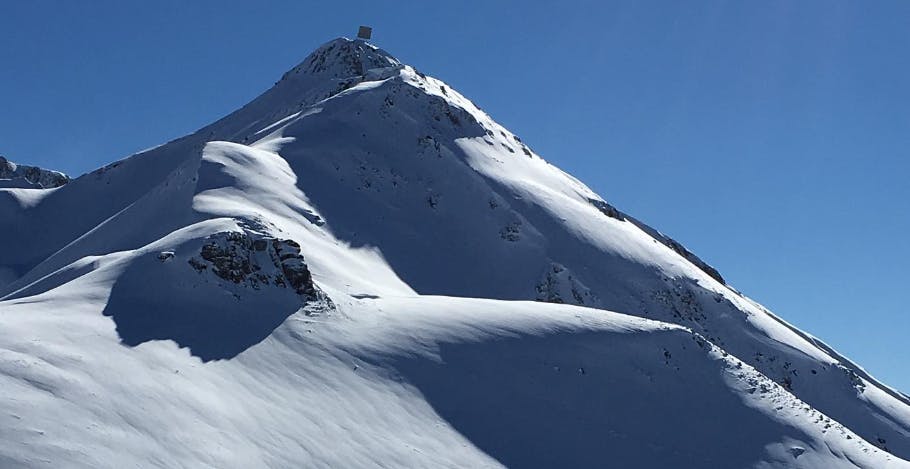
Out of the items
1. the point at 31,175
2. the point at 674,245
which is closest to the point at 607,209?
the point at 674,245

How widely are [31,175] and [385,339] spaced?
91823mm

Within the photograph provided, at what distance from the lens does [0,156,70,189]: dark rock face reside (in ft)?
336

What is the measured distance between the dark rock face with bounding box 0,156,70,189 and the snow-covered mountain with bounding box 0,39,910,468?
1552 inches

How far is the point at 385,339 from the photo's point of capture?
28344 millimetres

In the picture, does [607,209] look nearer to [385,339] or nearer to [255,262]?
[385,339]

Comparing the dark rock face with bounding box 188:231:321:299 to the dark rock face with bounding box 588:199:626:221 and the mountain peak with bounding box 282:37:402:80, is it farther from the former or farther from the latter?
the mountain peak with bounding box 282:37:402:80

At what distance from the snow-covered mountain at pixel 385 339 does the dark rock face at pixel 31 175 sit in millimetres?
39415

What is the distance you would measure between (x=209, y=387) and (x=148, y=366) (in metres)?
1.58

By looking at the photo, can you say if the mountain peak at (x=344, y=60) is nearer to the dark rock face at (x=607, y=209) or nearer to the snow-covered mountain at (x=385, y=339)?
the snow-covered mountain at (x=385, y=339)

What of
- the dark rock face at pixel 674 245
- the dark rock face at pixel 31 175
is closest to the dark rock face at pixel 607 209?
the dark rock face at pixel 674 245

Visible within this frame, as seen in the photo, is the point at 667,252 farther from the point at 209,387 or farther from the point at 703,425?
the point at 209,387

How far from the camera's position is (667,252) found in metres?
68.4

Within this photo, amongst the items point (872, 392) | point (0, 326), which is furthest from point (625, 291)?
point (0, 326)

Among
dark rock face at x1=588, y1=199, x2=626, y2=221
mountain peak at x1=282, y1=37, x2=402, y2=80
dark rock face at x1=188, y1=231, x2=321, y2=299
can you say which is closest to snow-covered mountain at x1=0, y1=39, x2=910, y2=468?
dark rock face at x1=188, y1=231, x2=321, y2=299
